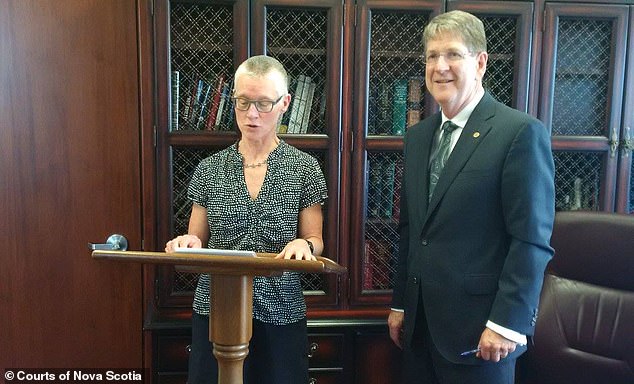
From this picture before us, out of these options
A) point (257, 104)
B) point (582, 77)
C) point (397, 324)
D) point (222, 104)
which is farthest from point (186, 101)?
point (582, 77)

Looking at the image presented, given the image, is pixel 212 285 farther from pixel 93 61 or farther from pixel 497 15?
pixel 497 15

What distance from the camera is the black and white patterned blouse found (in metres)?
1.44

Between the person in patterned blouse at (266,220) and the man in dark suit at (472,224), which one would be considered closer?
the man in dark suit at (472,224)

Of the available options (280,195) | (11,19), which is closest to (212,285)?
(280,195)

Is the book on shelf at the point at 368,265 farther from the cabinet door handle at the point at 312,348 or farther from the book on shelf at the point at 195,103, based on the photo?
the book on shelf at the point at 195,103

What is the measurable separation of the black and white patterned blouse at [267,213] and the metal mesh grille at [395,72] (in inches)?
18.9

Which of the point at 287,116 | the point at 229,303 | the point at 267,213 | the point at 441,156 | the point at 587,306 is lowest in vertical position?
the point at 587,306

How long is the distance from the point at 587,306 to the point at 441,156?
71 cm

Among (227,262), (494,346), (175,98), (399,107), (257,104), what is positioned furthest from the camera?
(399,107)

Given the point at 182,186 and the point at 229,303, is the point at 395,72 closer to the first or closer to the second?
the point at 182,186

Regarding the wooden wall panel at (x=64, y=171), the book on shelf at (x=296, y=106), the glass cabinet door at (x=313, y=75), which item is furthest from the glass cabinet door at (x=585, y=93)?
the wooden wall panel at (x=64, y=171)

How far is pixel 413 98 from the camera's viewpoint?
6.15ft

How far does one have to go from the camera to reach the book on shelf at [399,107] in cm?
186

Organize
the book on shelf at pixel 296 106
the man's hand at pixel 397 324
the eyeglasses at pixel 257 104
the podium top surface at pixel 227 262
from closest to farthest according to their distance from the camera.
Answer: the podium top surface at pixel 227 262 < the eyeglasses at pixel 257 104 < the man's hand at pixel 397 324 < the book on shelf at pixel 296 106
